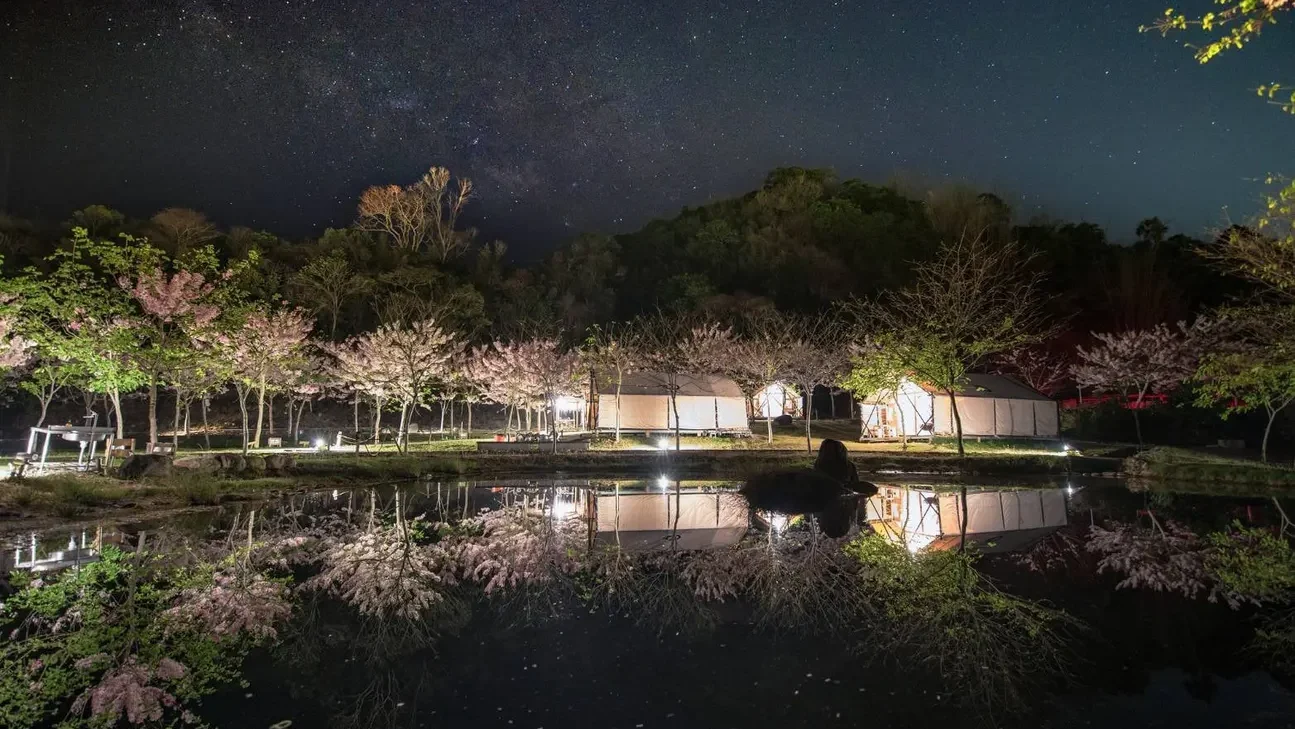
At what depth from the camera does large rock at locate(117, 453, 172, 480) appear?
17406 millimetres

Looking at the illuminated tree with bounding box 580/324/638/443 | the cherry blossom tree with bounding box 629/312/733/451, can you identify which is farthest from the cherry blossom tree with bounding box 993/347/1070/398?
the illuminated tree with bounding box 580/324/638/443

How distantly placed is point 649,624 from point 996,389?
34515 millimetres

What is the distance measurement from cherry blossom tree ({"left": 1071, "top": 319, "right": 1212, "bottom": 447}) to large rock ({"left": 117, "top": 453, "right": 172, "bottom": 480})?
122ft

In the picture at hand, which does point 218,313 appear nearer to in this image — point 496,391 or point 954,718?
point 496,391

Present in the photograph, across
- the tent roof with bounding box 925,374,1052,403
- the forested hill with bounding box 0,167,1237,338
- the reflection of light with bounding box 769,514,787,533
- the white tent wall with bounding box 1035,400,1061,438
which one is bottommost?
the reflection of light with bounding box 769,514,787,533

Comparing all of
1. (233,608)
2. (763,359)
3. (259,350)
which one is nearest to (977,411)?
(763,359)

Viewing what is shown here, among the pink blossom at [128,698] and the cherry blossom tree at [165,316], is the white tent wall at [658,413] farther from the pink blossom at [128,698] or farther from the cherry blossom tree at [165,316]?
the pink blossom at [128,698]

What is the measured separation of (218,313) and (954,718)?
24.2m

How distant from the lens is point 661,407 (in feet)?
127

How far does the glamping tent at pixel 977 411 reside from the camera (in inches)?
1415

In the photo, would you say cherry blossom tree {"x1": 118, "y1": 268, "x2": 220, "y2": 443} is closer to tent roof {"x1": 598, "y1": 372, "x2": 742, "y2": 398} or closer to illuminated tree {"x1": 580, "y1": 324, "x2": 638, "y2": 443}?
illuminated tree {"x1": 580, "y1": 324, "x2": 638, "y2": 443}

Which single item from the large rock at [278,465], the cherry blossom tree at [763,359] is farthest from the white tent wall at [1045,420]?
the large rock at [278,465]

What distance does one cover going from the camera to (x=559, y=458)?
26500 millimetres

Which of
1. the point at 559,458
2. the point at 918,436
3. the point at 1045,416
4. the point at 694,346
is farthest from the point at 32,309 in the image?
the point at 1045,416
